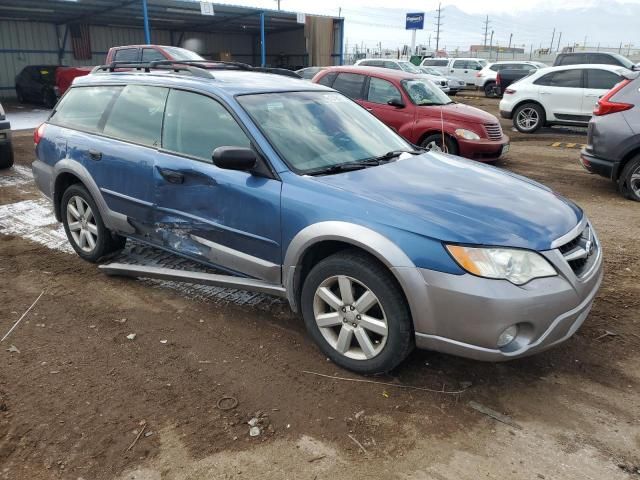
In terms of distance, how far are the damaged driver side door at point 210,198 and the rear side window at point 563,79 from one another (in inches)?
426

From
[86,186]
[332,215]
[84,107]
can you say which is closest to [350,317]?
[332,215]

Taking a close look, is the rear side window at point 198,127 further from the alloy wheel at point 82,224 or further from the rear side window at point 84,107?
the alloy wheel at point 82,224

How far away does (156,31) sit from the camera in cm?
2859

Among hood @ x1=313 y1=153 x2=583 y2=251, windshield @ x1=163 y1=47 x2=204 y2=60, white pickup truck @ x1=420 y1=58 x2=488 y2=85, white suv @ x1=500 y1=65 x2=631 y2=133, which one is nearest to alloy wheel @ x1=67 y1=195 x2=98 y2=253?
hood @ x1=313 y1=153 x2=583 y2=251

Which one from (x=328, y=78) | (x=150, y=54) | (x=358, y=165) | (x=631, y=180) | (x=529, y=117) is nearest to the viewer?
(x=358, y=165)

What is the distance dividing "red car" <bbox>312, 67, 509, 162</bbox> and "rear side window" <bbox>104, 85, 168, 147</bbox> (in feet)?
15.1

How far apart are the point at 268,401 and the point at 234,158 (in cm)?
143

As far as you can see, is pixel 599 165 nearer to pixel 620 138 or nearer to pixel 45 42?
pixel 620 138

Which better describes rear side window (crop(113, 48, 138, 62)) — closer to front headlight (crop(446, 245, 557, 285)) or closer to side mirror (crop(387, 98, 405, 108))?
side mirror (crop(387, 98, 405, 108))

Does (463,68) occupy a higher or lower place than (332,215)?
higher

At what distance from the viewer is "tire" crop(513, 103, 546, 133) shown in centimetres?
1248

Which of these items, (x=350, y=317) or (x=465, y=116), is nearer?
(x=350, y=317)

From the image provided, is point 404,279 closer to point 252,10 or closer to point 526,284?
point 526,284

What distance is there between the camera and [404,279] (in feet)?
8.83
